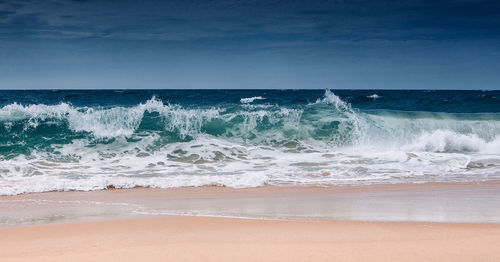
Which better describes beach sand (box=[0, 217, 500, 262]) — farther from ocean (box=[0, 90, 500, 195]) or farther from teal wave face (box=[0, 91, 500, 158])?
teal wave face (box=[0, 91, 500, 158])

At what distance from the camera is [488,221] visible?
17.5ft

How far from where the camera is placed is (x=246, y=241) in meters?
4.32

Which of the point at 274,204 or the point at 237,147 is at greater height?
the point at 237,147

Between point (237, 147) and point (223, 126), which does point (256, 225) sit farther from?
point (223, 126)

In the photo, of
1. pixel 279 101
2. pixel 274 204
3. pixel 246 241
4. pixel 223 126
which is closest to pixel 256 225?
pixel 246 241

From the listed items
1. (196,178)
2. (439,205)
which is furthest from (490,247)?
(196,178)

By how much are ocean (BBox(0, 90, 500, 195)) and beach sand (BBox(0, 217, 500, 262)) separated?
283cm

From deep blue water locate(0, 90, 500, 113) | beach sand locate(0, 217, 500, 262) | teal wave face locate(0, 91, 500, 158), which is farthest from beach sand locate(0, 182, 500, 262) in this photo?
deep blue water locate(0, 90, 500, 113)

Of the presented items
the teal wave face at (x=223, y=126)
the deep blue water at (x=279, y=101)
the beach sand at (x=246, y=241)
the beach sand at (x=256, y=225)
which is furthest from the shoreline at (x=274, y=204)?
the deep blue water at (x=279, y=101)

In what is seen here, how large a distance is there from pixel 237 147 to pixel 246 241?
8.07 meters

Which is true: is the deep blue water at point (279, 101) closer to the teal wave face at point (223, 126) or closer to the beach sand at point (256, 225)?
the teal wave face at point (223, 126)

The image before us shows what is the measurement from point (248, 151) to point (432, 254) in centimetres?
845

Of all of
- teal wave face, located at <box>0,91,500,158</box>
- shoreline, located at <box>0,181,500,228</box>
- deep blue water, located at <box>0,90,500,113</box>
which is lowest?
shoreline, located at <box>0,181,500,228</box>

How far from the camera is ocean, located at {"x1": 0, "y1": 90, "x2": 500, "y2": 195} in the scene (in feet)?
28.4
